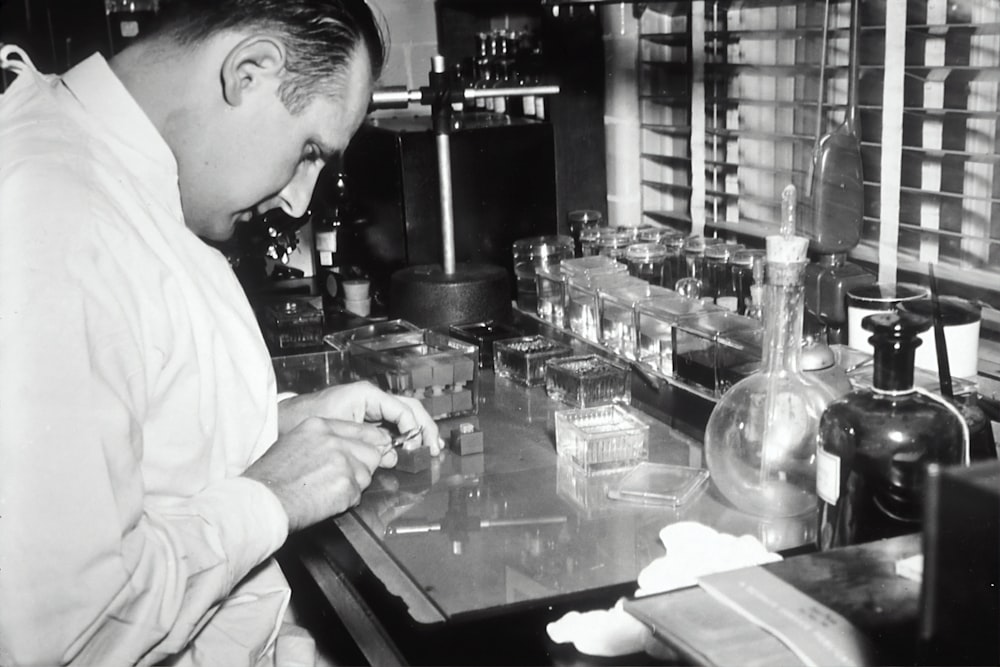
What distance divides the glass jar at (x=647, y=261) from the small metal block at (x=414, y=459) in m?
0.80

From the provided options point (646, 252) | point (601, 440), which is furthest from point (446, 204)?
point (601, 440)

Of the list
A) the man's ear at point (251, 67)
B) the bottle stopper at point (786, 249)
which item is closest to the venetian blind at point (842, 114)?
the bottle stopper at point (786, 249)

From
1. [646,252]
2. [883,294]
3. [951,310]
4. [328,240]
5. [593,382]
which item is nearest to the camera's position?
[951,310]

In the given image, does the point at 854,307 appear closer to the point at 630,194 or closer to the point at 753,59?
the point at 753,59

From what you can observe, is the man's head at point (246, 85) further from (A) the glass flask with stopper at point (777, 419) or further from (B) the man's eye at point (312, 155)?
(A) the glass flask with stopper at point (777, 419)

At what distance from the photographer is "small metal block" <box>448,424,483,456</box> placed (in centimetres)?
179

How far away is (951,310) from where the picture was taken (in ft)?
5.45

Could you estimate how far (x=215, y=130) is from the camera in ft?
4.81

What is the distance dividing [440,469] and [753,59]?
1344 millimetres

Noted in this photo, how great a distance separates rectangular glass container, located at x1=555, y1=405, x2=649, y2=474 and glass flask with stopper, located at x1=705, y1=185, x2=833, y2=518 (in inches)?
8.5

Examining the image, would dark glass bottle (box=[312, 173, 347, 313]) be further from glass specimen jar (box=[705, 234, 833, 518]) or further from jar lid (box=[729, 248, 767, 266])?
glass specimen jar (box=[705, 234, 833, 518])

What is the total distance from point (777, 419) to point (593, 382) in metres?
0.57

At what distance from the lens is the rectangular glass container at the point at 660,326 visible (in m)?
2.02

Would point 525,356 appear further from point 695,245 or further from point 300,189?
point 300,189
